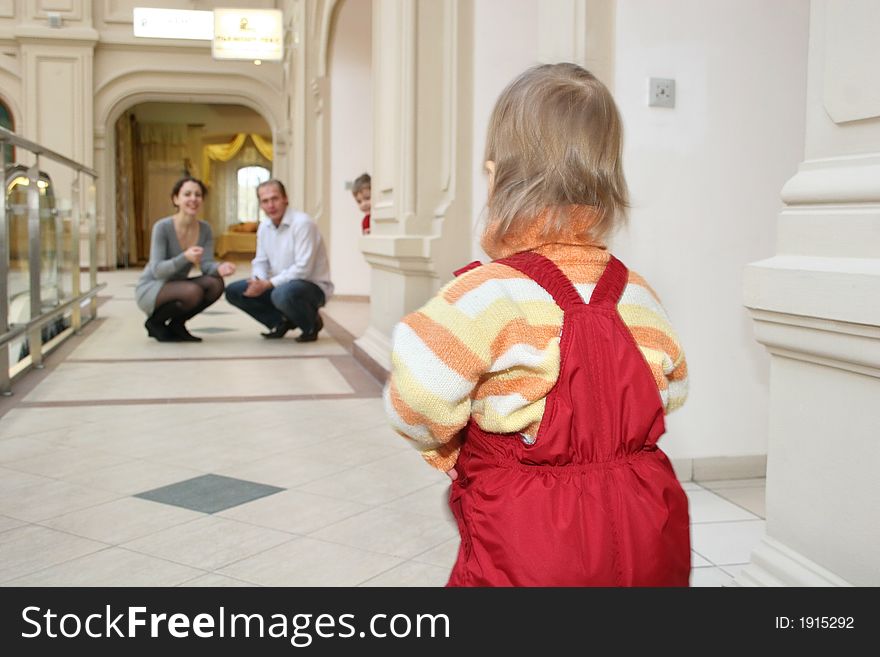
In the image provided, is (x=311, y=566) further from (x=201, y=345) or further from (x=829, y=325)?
(x=201, y=345)

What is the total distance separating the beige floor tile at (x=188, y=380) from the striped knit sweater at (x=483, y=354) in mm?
3496

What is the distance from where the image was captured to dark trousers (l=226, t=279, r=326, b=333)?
6445 mm

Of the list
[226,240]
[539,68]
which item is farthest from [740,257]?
[226,240]

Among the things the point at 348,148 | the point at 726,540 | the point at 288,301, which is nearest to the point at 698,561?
the point at 726,540

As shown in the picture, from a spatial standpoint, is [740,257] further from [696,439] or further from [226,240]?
[226,240]

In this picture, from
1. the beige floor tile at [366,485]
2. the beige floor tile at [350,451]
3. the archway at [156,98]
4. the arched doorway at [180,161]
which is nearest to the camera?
the beige floor tile at [366,485]

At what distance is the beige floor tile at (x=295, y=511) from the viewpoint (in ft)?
8.46

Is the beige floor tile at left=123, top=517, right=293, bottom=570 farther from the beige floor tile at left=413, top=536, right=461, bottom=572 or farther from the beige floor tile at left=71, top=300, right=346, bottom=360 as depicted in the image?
the beige floor tile at left=71, top=300, right=346, bottom=360

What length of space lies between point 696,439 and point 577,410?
6.81 feet

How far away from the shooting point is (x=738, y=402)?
10.2 feet

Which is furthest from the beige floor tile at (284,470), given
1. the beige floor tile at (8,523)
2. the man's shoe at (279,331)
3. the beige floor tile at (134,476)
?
the man's shoe at (279,331)

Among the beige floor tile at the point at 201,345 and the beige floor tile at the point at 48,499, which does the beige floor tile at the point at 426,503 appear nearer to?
the beige floor tile at the point at 48,499

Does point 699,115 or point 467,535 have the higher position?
point 699,115

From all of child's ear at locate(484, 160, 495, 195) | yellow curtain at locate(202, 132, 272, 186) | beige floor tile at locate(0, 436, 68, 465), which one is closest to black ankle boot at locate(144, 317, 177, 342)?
beige floor tile at locate(0, 436, 68, 465)
